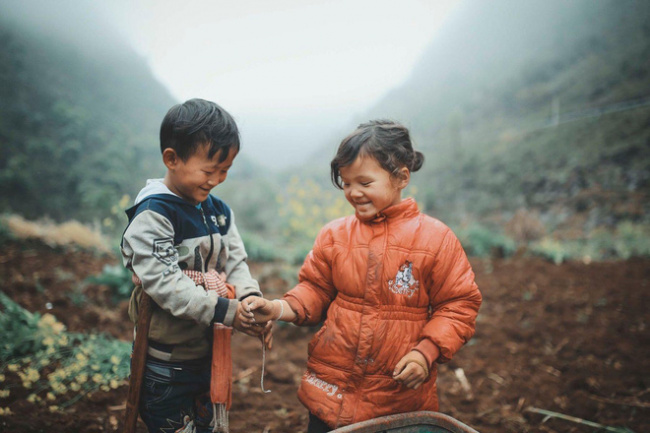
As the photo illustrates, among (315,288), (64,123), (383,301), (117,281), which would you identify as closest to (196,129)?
(315,288)

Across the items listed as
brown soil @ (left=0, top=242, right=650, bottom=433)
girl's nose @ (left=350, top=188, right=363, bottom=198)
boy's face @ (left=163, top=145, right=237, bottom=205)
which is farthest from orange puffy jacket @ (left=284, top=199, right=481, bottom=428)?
brown soil @ (left=0, top=242, right=650, bottom=433)

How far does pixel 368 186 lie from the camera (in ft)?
4.62

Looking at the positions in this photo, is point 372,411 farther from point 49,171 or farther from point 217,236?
point 49,171

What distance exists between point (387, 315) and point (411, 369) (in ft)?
0.68

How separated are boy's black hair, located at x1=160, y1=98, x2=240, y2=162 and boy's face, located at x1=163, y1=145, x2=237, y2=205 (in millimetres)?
17

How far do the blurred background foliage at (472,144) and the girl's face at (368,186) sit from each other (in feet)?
1.40

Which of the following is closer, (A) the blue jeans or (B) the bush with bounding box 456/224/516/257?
(A) the blue jeans

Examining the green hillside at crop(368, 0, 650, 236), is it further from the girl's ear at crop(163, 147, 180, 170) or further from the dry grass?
the girl's ear at crop(163, 147, 180, 170)

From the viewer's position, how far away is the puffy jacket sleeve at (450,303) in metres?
1.29

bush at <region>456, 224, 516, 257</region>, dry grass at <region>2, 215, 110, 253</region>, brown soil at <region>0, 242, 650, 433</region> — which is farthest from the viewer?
bush at <region>456, 224, 516, 257</region>

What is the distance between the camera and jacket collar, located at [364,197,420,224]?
1450mm

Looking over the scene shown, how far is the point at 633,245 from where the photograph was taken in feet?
21.1

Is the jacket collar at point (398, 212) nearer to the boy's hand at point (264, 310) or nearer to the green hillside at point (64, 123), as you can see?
the boy's hand at point (264, 310)

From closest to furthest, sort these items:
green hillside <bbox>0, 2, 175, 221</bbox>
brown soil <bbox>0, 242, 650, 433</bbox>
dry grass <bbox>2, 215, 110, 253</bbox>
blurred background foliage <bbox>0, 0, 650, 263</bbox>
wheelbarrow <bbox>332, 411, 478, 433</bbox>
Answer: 1. wheelbarrow <bbox>332, 411, 478, 433</bbox>
2. brown soil <bbox>0, 242, 650, 433</bbox>
3. dry grass <bbox>2, 215, 110, 253</bbox>
4. green hillside <bbox>0, 2, 175, 221</bbox>
5. blurred background foliage <bbox>0, 0, 650, 263</bbox>
